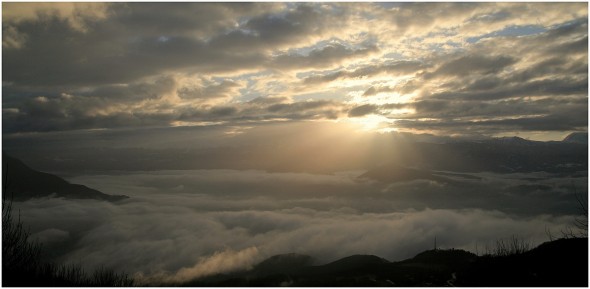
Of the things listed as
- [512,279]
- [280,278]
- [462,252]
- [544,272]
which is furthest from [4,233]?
[462,252]

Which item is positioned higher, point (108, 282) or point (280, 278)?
point (108, 282)

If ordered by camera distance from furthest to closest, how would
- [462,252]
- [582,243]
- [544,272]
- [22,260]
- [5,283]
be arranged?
[462,252]
[582,243]
[22,260]
[544,272]
[5,283]

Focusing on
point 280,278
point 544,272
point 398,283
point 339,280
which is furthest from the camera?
point 280,278

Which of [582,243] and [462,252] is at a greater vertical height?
[582,243]

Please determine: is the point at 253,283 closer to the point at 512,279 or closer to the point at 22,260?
the point at 22,260

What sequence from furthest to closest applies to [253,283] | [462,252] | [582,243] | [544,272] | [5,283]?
[253,283]
[462,252]
[582,243]
[544,272]
[5,283]

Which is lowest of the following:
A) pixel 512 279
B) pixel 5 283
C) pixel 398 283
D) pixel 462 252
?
pixel 462 252

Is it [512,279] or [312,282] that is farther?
[312,282]

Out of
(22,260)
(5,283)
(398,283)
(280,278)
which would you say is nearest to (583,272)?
(398,283)

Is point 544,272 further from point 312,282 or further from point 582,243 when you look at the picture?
point 312,282
